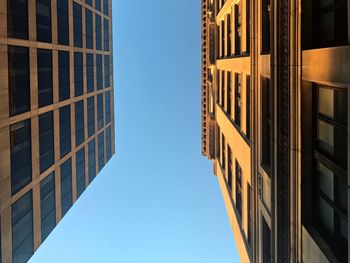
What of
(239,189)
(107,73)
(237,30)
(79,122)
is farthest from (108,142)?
(237,30)

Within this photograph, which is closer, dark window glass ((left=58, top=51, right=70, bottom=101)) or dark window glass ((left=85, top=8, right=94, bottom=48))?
dark window glass ((left=58, top=51, right=70, bottom=101))

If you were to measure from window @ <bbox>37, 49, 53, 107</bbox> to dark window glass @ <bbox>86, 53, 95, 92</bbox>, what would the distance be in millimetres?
12034

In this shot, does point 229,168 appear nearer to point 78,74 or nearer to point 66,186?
point 66,186

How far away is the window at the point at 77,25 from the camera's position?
116ft

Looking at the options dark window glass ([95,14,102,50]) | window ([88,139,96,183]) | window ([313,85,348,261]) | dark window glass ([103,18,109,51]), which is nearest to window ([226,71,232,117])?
window ([88,139,96,183])

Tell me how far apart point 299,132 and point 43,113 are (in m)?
19.6

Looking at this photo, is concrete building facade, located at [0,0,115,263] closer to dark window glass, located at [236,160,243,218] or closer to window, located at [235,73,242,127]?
window, located at [235,73,242,127]

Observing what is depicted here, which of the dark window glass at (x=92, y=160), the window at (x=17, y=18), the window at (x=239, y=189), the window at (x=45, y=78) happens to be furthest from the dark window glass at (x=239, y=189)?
the window at (x=17, y=18)

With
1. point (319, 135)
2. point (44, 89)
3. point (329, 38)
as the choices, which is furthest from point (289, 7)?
point (44, 89)

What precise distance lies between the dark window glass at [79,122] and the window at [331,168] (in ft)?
88.7

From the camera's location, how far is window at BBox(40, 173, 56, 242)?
28.0m

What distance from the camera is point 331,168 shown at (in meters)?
13.7

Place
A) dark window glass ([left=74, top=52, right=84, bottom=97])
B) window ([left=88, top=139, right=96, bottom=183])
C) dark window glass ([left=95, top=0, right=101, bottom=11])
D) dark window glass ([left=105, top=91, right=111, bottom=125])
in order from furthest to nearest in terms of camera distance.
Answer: dark window glass ([left=105, top=91, right=111, bottom=125])
dark window glass ([left=95, top=0, right=101, bottom=11])
window ([left=88, top=139, right=96, bottom=183])
dark window glass ([left=74, top=52, right=84, bottom=97])

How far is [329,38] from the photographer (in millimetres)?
14023
